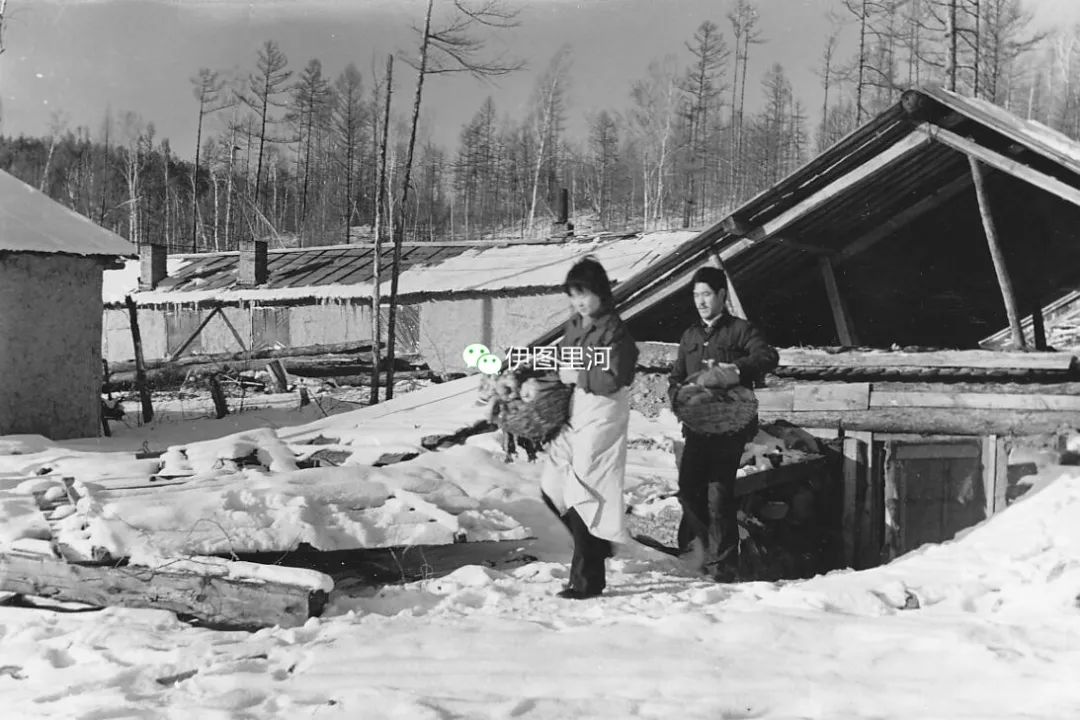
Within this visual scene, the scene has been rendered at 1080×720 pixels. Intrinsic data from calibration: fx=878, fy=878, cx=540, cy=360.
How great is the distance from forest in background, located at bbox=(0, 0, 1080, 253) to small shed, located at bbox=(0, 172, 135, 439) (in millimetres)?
2684

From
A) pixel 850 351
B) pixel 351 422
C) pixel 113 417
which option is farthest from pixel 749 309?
pixel 113 417

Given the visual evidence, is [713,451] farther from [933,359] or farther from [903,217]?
[903,217]

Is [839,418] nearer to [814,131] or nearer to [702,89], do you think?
[814,131]

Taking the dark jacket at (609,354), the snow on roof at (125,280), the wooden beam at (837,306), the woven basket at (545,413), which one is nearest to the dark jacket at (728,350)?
the dark jacket at (609,354)

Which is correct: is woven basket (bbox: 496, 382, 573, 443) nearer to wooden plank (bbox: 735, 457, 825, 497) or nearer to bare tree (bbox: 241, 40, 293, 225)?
wooden plank (bbox: 735, 457, 825, 497)

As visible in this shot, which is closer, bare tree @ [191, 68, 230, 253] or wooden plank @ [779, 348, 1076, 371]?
bare tree @ [191, 68, 230, 253]

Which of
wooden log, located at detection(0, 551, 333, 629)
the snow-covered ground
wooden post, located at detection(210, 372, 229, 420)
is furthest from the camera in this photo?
wooden post, located at detection(210, 372, 229, 420)

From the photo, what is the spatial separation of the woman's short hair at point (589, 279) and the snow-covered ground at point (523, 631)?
1661 millimetres

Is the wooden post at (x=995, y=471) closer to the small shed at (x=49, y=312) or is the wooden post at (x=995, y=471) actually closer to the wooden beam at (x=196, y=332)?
the small shed at (x=49, y=312)

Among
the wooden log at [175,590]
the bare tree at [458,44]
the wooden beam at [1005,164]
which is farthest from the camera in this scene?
the wooden beam at [1005,164]

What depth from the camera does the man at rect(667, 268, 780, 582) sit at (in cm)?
538

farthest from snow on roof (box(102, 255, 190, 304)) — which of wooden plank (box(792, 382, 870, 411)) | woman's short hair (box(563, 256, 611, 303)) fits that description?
woman's short hair (box(563, 256, 611, 303))

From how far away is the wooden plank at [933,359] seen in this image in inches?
265

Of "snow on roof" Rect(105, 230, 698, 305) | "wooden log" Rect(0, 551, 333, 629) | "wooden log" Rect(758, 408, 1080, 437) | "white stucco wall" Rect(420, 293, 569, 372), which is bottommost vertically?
"wooden log" Rect(0, 551, 333, 629)
